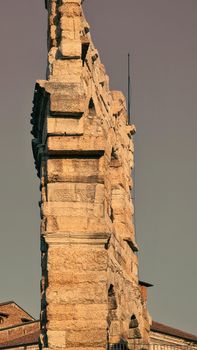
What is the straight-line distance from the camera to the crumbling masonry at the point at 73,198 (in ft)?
41.9

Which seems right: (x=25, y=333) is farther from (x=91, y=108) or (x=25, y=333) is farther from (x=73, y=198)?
(x=73, y=198)

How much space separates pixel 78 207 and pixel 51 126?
1.20 m

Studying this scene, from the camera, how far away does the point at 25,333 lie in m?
42.6

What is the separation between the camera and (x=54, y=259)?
42.2ft

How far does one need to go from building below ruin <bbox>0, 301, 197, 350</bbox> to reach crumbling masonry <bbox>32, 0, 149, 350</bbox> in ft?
71.2

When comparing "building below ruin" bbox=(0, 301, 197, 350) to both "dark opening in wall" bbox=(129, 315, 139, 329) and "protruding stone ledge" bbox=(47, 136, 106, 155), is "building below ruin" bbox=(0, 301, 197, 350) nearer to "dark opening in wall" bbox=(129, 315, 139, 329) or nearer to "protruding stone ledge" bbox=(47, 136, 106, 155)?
"dark opening in wall" bbox=(129, 315, 139, 329)

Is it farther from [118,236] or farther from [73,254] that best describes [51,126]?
[118,236]

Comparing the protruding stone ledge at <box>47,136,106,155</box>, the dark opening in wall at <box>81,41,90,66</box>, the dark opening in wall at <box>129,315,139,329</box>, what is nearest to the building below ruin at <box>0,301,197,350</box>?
the dark opening in wall at <box>129,315,139,329</box>

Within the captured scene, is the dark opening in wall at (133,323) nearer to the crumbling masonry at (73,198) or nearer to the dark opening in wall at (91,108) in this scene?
the crumbling masonry at (73,198)

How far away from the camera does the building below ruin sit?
38.8m

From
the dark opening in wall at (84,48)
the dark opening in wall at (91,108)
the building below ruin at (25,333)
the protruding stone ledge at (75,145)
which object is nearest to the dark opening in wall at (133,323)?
the dark opening in wall at (91,108)

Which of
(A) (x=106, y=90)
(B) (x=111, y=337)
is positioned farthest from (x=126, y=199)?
(B) (x=111, y=337)

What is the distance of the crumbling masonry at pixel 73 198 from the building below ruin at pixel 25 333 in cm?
2169

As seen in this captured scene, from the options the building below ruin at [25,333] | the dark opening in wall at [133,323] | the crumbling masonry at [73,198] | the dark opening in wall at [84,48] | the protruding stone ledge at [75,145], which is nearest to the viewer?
the crumbling masonry at [73,198]
